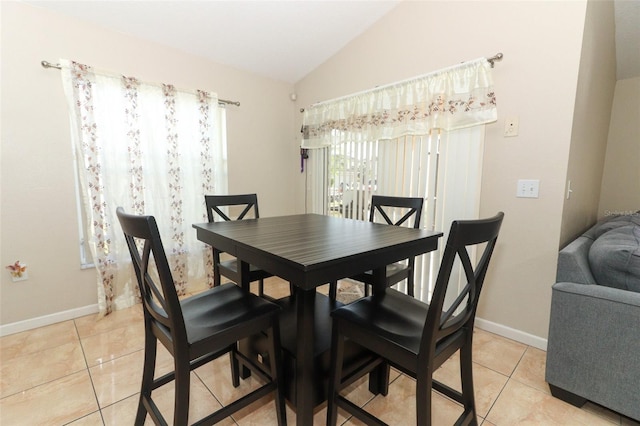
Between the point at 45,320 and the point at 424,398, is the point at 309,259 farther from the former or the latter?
the point at 45,320

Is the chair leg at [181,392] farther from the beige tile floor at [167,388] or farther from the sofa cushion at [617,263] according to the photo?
the sofa cushion at [617,263]

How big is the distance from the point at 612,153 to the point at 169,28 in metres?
4.57

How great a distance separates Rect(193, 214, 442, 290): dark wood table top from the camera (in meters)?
1.06

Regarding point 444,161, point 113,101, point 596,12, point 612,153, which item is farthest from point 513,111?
point 113,101

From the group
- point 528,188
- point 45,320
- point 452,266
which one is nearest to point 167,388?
point 45,320

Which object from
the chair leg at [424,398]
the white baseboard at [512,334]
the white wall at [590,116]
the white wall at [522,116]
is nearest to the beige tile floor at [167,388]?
the white baseboard at [512,334]

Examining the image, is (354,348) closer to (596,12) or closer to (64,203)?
(64,203)

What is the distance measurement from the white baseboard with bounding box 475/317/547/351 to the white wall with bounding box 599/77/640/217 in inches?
87.3

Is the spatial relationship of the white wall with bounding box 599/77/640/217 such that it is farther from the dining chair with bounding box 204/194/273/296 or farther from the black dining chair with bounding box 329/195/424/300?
the dining chair with bounding box 204/194/273/296

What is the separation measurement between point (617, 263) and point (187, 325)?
2.04m

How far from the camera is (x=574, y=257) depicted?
5.00 feet

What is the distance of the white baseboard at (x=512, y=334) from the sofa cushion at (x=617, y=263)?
0.71 meters

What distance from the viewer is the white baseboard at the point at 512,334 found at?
6.55ft

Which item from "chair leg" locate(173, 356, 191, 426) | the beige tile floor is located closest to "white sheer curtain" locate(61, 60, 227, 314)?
the beige tile floor
